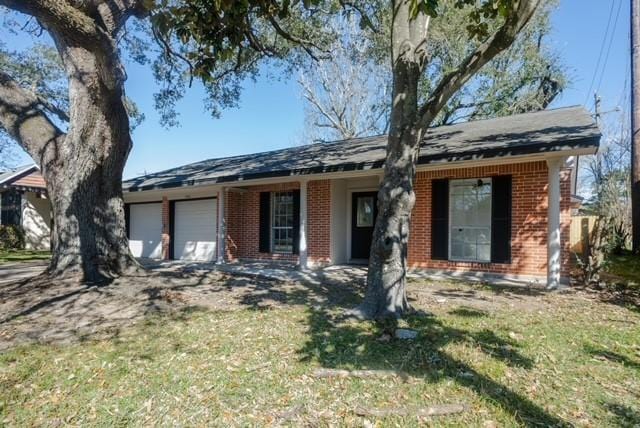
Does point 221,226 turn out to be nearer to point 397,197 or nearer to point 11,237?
point 397,197

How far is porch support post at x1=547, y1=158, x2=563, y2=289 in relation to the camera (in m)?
7.07

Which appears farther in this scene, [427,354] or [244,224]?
[244,224]

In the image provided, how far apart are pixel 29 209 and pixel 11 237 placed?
5.32ft

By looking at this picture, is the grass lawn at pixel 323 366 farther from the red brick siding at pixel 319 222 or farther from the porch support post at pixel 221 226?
the porch support post at pixel 221 226

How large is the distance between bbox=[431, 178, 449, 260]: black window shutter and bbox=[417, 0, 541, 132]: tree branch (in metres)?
3.95

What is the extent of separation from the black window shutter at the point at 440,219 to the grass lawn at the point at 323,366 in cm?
350

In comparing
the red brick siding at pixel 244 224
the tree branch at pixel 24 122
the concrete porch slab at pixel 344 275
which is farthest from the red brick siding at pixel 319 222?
the tree branch at pixel 24 122

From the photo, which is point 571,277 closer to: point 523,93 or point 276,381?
point 276,381

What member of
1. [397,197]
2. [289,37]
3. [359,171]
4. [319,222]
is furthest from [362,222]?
[397,197]

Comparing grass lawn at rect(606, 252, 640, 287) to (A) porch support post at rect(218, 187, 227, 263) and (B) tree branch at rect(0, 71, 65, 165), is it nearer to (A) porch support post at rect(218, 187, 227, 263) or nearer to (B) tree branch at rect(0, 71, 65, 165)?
(A) porch support post at rect(218, 187, 227, 263)

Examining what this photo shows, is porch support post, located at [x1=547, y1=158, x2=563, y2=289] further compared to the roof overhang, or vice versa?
porch support post, located at [x1=547, y1=158, x2=563, y2=289]

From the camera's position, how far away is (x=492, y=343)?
4.26 m

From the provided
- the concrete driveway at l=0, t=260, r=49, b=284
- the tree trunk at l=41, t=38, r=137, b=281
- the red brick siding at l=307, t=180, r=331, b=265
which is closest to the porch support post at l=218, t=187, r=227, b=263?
the red brick siding at l=307, t=180, r=331, b=265

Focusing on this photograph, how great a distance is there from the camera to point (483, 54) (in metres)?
4.77
